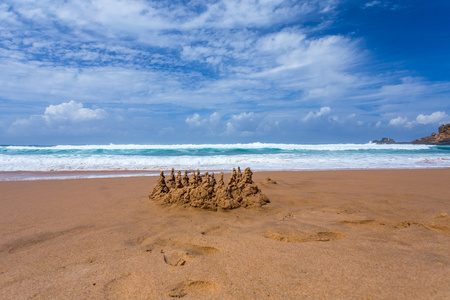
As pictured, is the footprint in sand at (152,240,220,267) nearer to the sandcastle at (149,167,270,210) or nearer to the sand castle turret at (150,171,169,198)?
the sandcastle at (149,167,270,210)

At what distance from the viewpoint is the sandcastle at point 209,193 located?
374 cm

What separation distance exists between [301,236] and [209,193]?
1.53 m

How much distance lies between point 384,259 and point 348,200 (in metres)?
2.65

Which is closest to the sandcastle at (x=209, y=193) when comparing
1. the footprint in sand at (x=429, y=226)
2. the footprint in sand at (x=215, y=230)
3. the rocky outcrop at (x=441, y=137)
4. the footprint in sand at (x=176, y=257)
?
the footprint in sand at (x=215, y=230)

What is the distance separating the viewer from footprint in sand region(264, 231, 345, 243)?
253 cm

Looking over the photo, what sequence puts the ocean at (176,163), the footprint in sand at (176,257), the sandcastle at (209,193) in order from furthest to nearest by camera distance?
1. the ocean at (176,163)
2. the sandcastle at (209,193)
3. the footprint in sand at (176,257)

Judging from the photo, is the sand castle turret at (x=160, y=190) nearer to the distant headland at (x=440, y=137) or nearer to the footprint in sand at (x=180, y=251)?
the footprint in sand at (x=180, y=251)

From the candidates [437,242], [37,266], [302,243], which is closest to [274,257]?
[302,243]

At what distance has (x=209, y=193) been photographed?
379 cm

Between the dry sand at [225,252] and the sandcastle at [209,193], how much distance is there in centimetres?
15

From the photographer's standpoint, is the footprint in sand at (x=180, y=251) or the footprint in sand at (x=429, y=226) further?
the footprint in sand at (x=429, y=226)

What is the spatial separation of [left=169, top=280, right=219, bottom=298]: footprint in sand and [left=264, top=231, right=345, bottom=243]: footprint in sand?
1013 millimetres

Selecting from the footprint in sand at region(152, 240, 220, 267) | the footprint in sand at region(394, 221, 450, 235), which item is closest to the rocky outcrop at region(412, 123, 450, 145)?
the footprint in sand at region(394, 221, 450, 235)

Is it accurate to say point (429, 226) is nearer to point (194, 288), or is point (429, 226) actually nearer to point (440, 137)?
point (194, 288)
